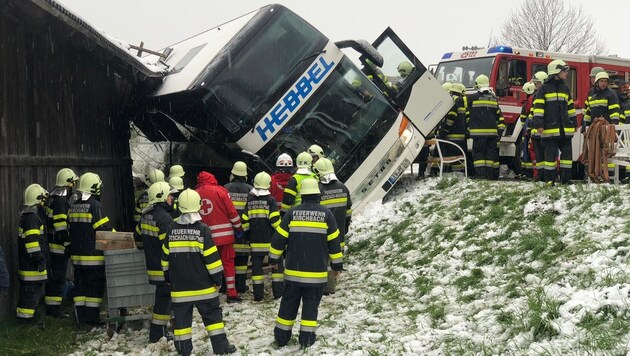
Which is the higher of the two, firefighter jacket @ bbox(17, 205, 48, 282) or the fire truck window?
the fire truck window

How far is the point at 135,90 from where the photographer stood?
443 inches

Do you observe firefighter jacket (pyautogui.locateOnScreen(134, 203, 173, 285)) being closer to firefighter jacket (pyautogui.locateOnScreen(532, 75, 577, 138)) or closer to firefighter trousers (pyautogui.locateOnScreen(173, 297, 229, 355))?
firefighter trousers (pyautogui.locateOnScreen(173, 297, 229, 355))

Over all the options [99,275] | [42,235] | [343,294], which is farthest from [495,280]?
[42,235]

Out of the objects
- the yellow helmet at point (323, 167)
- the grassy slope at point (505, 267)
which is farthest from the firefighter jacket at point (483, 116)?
the yellow helmet at point (323, 167)

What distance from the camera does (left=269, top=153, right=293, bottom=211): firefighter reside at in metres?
9.69

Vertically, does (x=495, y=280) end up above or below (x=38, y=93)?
below

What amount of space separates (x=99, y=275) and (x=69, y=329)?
0.67 metres

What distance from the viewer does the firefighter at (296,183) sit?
353 inches

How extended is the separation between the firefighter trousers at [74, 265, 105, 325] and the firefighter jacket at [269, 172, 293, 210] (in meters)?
2.79

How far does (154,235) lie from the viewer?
731 cm

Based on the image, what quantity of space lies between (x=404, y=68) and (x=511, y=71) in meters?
4.78

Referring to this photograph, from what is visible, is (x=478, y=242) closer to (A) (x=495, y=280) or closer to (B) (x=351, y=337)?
(A) (x=495, y=280)

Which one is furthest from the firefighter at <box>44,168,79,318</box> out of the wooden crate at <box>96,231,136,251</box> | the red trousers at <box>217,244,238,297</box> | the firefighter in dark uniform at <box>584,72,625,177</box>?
the firefighter in dark uniform at <box>584,72,625,177</box>

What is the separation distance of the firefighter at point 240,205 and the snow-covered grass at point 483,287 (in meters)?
0.43
